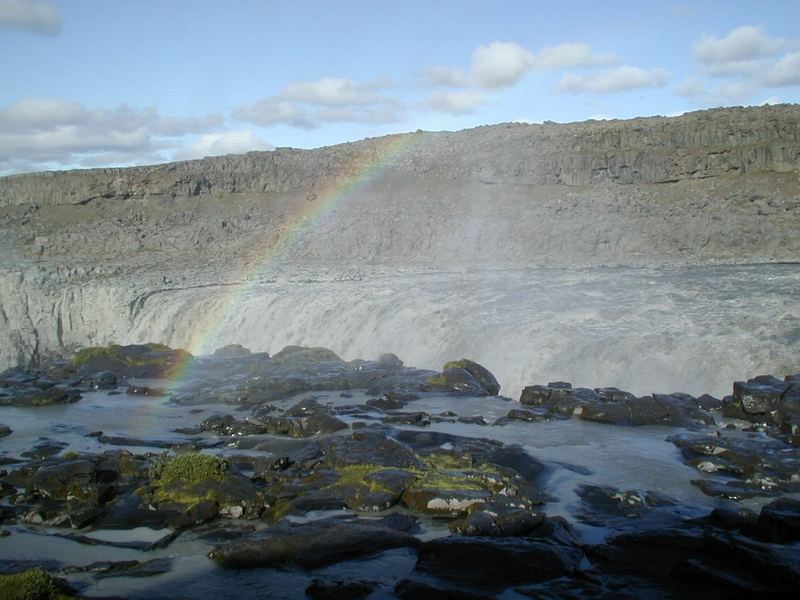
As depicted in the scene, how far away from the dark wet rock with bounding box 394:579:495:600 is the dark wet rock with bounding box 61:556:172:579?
263 cm

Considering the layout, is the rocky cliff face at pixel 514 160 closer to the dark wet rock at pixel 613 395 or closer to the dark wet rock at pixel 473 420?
the dark wet rock at pixel 613 395

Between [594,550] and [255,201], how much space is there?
47249 mm

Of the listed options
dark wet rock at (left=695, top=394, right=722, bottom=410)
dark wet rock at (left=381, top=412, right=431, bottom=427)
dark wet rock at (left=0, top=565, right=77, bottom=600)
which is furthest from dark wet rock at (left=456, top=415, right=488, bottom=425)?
dark wet rock at (left=0, top=565, right=77, bottom=600)

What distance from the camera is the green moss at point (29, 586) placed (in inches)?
301

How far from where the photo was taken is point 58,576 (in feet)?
27.8

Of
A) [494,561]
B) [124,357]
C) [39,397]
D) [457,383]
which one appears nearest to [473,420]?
[457,383]

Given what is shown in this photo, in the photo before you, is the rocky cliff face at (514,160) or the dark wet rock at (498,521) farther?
the rocky cliff face at (514,160)

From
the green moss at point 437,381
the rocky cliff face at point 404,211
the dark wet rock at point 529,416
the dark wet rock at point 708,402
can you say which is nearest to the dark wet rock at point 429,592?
the dark wet rock at point 529,416

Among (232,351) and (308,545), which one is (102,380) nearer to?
(232,351)

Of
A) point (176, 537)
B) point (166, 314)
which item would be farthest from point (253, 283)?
point (176, 537)

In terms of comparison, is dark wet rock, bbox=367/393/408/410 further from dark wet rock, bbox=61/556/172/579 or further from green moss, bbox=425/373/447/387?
dark wet rock, bbox=61/556/172/579

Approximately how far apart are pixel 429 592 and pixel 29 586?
3.83m

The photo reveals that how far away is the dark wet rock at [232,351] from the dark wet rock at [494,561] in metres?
17.0

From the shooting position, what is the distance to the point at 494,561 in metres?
8.55
